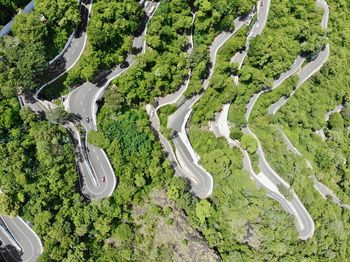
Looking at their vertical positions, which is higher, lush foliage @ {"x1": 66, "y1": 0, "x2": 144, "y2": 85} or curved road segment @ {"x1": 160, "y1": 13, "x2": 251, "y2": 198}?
lush foliage @ {"x1": 66, "y1": 0, "x2": 144, "y2": 85}

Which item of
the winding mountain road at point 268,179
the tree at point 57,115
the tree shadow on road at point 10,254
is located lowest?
the winding mountain road at point 268,179

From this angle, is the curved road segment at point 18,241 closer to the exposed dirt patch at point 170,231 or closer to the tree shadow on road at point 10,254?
the tree shadow on road at point 10,254

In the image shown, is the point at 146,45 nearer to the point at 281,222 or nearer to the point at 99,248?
the point at 99,248

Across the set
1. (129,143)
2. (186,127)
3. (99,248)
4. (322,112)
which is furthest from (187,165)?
(322,112)

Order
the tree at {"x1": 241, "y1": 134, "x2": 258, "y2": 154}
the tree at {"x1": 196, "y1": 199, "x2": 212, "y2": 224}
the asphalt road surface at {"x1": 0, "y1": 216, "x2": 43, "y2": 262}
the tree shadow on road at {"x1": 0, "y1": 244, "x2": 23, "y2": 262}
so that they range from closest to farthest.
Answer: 1. the tree shadow on road at {"x1": 0, "y1": 244, "x2": 23, "y2": 262}
2. the asphalt road surface at {"x1": 0, "y1": 216, "x2": 43, "y2": 262}
3. the tree at {"x1": 196, "y1": 199, "x2": 212, "y2": 224}
4. the tree at {"x1": 241, "y1": 134, "x2": 258, "y2": 154}

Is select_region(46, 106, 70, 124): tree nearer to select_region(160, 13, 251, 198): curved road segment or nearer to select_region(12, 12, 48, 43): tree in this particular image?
select_region(12, 12, 48, 43): tree

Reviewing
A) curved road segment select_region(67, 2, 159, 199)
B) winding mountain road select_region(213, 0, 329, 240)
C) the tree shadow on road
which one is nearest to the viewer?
the tree shadow on road

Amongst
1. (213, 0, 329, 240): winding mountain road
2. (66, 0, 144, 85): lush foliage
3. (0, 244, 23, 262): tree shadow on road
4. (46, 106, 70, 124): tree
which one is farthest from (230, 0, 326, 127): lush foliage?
(0, 244, 23, 262): tree shadow on road

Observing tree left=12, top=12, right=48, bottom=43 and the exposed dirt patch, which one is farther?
the exposed dirt patch

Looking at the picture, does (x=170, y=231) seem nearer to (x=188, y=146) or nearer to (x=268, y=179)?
(x=188, y=146)

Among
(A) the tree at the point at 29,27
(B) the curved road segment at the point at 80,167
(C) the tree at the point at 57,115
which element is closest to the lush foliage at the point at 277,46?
(B) the curved road segment at the point at 80,167
